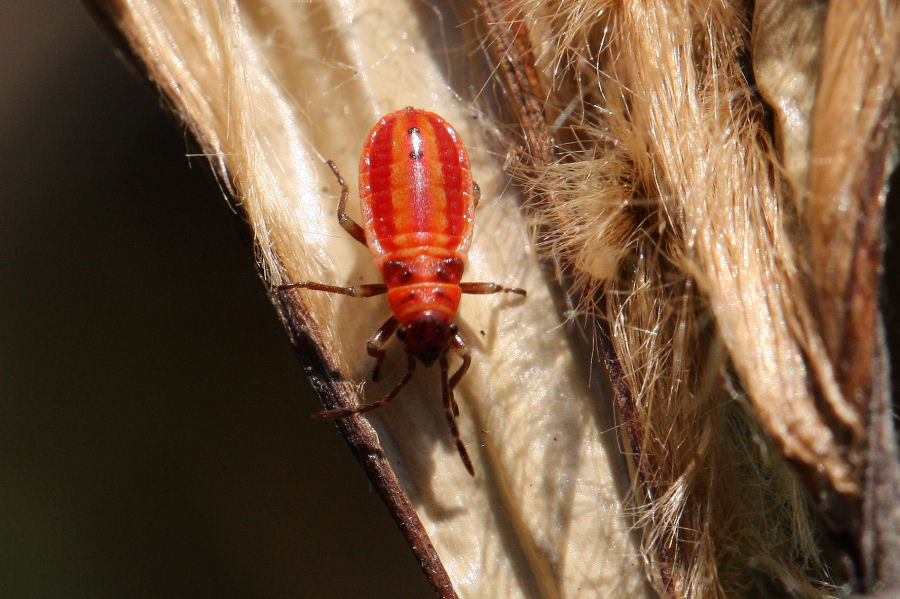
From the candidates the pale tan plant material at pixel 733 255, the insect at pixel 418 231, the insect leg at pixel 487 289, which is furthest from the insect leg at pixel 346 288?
the pale tan plant material at pixel 733 255

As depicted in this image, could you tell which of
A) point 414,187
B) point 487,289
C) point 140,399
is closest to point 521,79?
point 414,187

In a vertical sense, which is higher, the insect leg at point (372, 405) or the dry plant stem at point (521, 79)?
the dry plant stem at point (521, 79)

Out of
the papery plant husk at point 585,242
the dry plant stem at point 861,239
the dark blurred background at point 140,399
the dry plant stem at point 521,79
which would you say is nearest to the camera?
the dry plant stem at point 861,239

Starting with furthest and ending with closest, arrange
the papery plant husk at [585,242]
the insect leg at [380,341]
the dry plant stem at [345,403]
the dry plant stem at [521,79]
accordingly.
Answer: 1. the insect leg at [380,341]
2. the dry plant stem at [521,79]
3. the dry plant stem at [345,403]
4. the papery plant husk at [585,242]

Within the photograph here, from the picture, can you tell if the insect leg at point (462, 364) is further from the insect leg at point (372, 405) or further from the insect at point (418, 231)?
the insect leg at point (372, 405)

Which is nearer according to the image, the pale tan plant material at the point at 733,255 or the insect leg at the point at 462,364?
the pale tan plant material at the point at 733,255

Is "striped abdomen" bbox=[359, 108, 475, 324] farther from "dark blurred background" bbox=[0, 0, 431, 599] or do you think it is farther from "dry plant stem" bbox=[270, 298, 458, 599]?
"dark blurred background" bbox=[0, 0, 431, 599]

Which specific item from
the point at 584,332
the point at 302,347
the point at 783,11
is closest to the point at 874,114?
the point at 783,11
